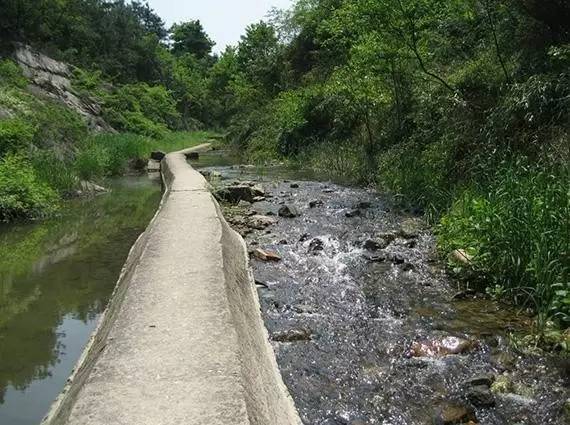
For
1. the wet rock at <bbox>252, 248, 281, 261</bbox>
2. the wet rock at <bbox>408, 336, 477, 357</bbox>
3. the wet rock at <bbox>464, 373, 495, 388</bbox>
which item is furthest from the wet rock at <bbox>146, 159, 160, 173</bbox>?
the wet rock at <bbox>464, 373, 495, 388</bbox>

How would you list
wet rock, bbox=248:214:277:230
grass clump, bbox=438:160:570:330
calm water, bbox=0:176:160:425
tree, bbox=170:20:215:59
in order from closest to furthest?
calm water, bbox=0:176:160:425 → grass clump, bbox=438:160:570:330 → wet rock, bbox=248:214:277:230 → tree, bbox=170:20:215:59

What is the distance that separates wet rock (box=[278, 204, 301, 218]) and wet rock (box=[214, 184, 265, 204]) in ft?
5.56

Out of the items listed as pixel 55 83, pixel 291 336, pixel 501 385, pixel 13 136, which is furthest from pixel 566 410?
pixel 55 83

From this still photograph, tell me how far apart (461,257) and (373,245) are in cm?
136

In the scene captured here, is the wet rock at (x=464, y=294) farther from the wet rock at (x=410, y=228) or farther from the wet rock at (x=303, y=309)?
the wet rock at (x=410, y=228)

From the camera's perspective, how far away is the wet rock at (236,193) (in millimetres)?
10406

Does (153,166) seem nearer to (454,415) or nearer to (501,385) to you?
(501,385)

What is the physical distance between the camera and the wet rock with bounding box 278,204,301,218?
8866 mm

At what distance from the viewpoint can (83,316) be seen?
4789 millimetres

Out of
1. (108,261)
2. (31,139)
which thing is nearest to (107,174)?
(31,139)

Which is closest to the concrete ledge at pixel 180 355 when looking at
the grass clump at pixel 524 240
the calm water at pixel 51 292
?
the calm water at pixel 51 292

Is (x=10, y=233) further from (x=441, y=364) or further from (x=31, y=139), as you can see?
(x=441, y=364)

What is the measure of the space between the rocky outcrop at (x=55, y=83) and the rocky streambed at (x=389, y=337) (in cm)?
1829

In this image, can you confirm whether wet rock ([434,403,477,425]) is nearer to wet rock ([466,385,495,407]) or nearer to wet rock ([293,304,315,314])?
wet rock ([466,385,495,407])
